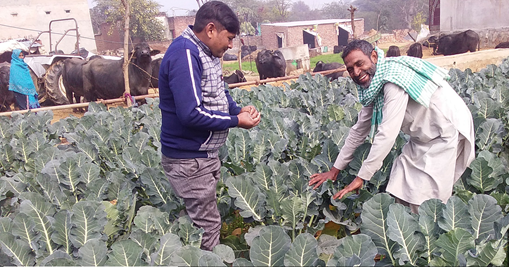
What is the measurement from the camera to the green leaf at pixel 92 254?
212cm

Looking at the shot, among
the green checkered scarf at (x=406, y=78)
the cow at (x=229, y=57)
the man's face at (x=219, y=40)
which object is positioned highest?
the man's face at (x=219, y=40)

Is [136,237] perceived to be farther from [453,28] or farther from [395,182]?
[453,28]

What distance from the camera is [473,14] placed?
76.9 feet

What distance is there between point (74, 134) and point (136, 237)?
3.09 meters

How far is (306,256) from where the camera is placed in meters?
2.01

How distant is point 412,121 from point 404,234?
793mm

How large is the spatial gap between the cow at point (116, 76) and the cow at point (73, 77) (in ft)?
0.93

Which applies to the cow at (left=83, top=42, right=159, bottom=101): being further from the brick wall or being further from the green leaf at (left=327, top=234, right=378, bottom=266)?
the brick wall

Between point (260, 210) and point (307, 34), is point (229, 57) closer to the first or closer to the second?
point (307, 34)

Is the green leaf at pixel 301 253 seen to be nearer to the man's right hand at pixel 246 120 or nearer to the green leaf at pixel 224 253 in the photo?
the green leaf at pixel 224 253

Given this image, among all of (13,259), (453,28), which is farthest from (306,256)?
(453,28)

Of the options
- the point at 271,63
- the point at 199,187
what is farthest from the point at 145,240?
the point at 271,63

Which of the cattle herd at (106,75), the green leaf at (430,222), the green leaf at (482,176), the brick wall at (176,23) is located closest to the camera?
the green leaf at (430,222)

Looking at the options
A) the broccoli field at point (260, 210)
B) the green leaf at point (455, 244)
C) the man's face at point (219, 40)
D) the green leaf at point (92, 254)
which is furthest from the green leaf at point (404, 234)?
the green leaf at point (92, 254)
